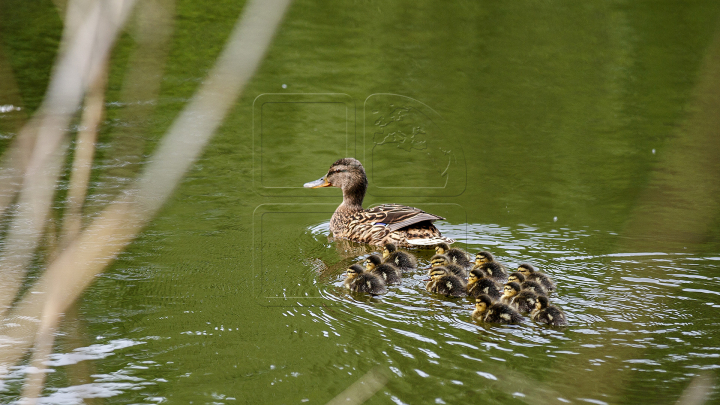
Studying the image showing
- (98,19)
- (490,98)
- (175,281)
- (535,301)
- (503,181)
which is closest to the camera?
(98,19)

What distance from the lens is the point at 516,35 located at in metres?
10.4

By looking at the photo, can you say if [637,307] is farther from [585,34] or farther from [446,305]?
[585,34]

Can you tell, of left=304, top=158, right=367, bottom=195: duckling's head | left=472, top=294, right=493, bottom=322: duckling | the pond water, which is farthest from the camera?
left=304, top=158, right=367, bottom=195: duckling's head

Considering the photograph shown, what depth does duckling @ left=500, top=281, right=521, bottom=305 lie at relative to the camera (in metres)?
3.78

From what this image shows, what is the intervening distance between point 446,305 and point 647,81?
628cm

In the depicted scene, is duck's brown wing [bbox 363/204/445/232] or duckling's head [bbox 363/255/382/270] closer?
duckling's head [bbox 363/255/382/270]

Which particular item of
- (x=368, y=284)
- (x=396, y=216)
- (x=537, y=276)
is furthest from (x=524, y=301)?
(x=396, y=216)

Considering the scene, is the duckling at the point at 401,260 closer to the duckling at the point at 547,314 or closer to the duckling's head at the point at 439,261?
the duckling's head at the point at 439,261

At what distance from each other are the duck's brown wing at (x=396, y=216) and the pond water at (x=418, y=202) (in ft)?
0.75

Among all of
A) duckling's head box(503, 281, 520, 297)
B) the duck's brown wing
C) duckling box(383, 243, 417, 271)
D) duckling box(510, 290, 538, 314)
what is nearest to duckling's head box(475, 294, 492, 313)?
duckling box(510, 290, 538, 314)

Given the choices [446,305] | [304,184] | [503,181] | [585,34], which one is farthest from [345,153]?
[585,34]

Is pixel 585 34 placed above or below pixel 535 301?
above

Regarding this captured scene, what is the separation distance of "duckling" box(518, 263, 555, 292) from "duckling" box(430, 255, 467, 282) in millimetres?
321

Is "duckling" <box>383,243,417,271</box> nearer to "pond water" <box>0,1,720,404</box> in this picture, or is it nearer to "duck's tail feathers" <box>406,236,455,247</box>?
"pond water" <box>0,1,720,404</box>
